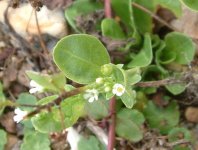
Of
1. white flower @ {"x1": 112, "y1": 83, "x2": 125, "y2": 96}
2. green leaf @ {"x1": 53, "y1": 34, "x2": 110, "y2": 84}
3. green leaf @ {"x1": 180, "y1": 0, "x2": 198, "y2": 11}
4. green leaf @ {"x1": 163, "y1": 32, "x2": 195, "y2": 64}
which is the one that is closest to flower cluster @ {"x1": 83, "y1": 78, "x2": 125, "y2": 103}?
white flower @ {"x1": 112, "y1": 83, "x2": 125, "y2": 96}

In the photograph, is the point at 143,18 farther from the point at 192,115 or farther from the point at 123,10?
the point at 192,115

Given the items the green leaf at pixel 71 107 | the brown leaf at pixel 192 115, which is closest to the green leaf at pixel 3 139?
the green leaf at pixel 71 107

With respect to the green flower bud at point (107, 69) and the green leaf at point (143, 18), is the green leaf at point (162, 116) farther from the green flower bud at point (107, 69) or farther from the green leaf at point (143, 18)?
the green flower bud at point (107, 69)

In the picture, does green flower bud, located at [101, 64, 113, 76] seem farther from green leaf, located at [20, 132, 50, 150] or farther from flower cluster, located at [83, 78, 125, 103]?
green leaf, located at [20, 132, 50, 150]

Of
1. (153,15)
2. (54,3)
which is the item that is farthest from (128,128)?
(54,3)

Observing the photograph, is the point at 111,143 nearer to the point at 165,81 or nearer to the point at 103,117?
the point at 103,117

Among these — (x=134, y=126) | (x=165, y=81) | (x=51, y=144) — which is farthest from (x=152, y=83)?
(x=51, y=144)
